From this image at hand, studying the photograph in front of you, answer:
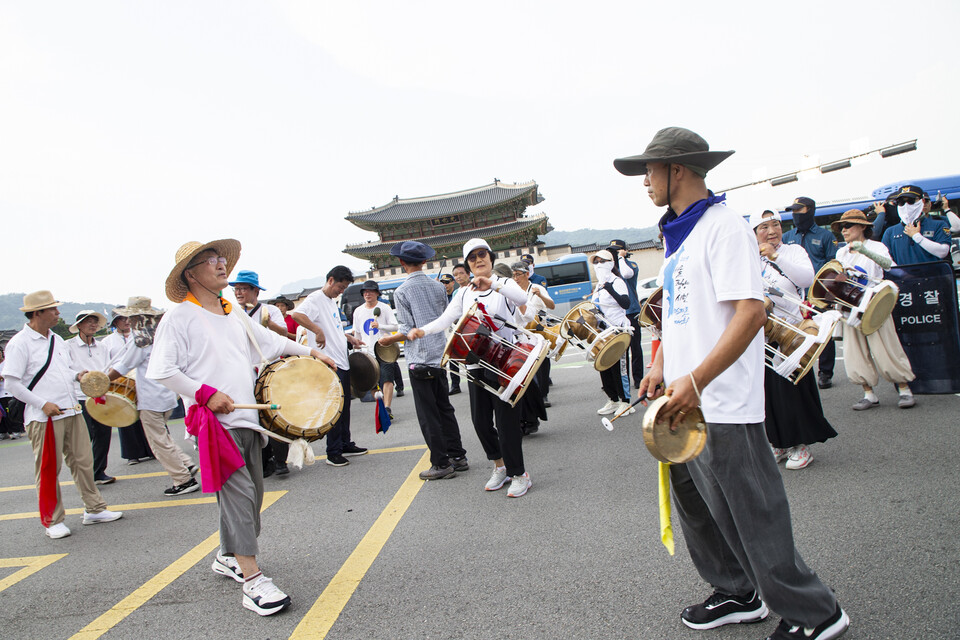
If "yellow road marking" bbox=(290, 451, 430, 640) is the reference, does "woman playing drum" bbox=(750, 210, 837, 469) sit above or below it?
above

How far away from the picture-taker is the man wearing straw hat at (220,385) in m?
2.88

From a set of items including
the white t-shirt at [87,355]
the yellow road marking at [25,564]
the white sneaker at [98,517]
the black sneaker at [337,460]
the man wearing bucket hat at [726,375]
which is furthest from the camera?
the white t-shirt at [87,355]

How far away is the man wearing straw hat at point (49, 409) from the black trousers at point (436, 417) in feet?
9.12

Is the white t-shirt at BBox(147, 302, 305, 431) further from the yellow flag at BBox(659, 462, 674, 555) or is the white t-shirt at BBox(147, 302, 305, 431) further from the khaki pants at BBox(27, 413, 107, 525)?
the khaki pants at BBox(27, 413, 107, 525)

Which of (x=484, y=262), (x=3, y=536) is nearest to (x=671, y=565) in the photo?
(x=484, y=262)

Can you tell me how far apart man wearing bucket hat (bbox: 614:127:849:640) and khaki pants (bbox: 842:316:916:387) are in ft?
12.8

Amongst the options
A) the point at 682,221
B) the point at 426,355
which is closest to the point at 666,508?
the point at 682,221

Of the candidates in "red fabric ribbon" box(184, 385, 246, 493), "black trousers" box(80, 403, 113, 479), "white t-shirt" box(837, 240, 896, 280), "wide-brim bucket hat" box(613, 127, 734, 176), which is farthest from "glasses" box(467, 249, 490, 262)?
"black trousers" box(80, 403, 113, 479)

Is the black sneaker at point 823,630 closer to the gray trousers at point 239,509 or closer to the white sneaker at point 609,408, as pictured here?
the gray trousers at point 239,509

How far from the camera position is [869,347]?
5.17 meters

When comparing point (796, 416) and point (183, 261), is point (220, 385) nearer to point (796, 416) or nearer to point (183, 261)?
point (183, 261)

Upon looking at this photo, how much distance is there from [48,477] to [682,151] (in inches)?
202

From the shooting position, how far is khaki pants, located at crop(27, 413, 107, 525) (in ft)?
14.9

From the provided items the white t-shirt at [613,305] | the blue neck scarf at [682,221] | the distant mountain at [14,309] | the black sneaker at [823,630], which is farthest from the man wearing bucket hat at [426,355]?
the distant mountain at [14,309]
